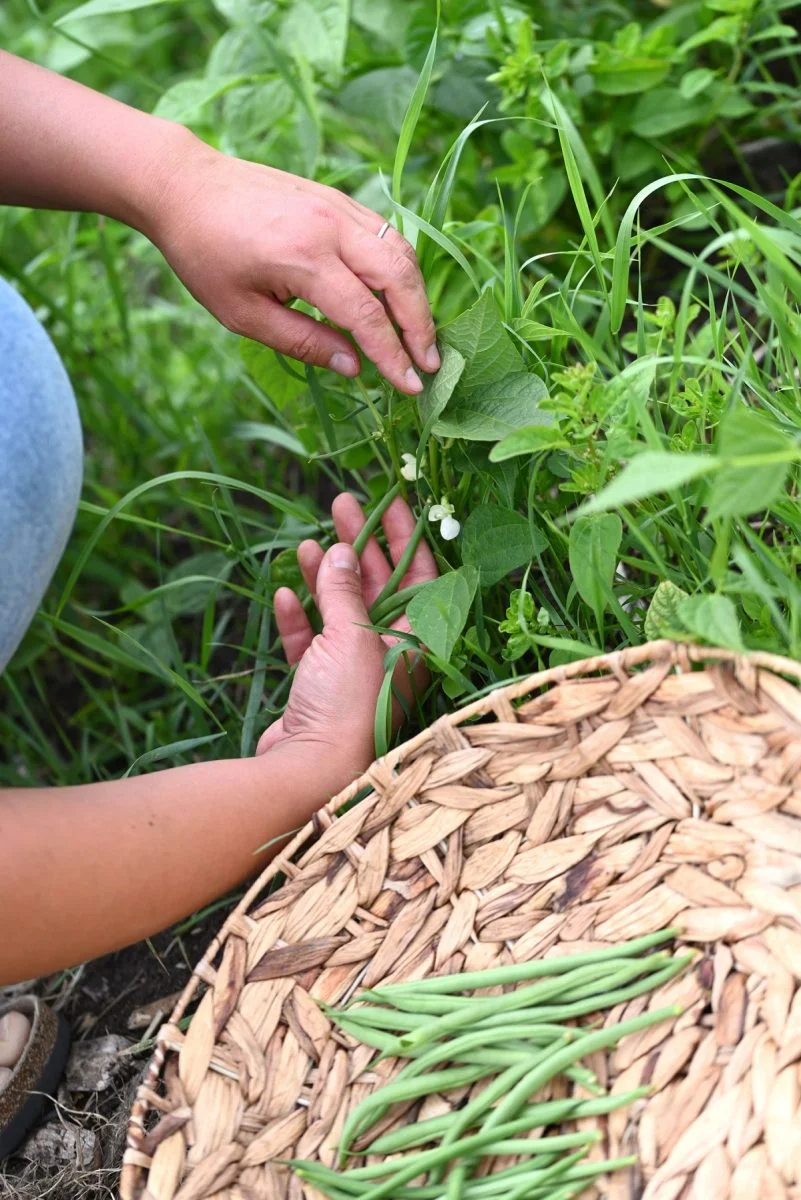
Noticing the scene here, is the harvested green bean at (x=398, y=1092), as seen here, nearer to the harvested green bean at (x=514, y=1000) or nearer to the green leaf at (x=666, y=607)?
the harvested green bean at (x=514, y=1000)

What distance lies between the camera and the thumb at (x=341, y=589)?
1.01m

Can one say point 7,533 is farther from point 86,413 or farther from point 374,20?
point 374,20

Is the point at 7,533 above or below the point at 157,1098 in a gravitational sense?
above

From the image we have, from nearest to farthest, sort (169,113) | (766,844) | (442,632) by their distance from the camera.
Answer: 1. (766,844)
2. (442,632)
3. (169,113)

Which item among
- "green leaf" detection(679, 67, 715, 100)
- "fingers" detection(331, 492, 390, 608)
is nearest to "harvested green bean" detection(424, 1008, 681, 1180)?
"fingers" detection(331, 492, 390, 608)

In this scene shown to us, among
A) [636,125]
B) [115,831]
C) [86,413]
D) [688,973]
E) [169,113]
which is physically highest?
[169,113]

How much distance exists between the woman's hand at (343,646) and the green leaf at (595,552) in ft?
0.63

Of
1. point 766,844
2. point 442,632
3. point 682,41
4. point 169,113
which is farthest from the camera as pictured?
point 682,41

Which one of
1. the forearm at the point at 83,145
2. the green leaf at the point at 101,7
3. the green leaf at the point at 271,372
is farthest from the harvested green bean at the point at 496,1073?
the green leaf at the point at 101,7

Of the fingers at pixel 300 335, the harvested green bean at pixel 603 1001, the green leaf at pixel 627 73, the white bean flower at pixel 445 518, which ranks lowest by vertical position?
the harvested green bean at pixel 603 1001

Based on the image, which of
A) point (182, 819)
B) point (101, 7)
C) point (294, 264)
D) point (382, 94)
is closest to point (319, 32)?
point (382, 94)

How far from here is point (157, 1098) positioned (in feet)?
2.67

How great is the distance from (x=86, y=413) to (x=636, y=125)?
752 mm

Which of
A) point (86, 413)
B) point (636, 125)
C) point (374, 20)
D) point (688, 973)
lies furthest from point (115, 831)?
point (374, 20)
